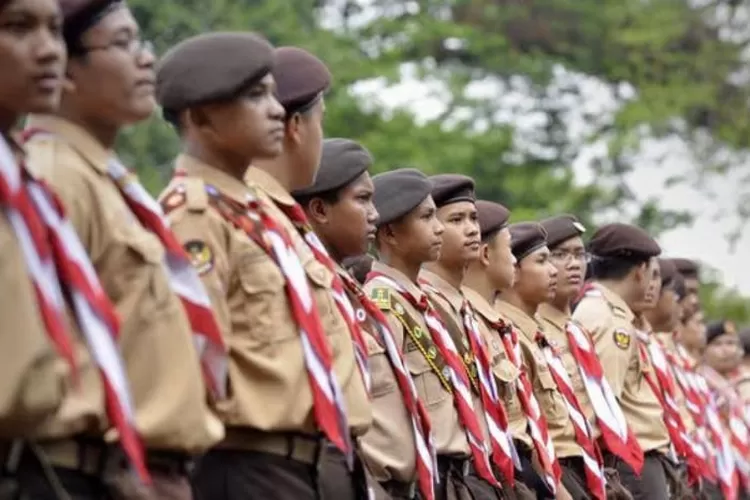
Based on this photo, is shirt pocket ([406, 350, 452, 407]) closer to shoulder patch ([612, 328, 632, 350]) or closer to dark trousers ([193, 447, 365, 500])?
dark trousers ([193, 447, 365, 500])

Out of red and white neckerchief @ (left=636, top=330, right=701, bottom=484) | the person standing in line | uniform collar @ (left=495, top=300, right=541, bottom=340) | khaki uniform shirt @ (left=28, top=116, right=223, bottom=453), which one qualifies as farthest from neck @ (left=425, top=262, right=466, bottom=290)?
khaki uniform shirt @ (left=28, top=116, right=223, bottom=453)

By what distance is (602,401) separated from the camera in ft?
36.2

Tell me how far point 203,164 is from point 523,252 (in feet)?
14.1

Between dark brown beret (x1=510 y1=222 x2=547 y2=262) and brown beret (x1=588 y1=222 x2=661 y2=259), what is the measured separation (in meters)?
1.12

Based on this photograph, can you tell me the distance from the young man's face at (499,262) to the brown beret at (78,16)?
4.54m

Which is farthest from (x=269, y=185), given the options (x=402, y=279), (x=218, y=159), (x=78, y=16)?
(x=402, y=279)

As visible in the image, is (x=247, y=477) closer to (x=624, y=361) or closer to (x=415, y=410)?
(x=415, y=410)

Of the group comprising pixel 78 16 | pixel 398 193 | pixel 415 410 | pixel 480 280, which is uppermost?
pixel 78 16

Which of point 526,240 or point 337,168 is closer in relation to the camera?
point 337,168

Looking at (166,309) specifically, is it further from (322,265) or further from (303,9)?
(303,9)

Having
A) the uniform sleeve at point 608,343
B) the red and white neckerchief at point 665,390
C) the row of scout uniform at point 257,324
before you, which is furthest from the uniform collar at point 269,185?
the red and white neckerchief at point 665,390

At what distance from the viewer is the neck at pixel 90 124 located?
5.95 m

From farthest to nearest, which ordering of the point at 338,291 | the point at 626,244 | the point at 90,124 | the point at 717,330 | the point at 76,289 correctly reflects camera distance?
the point at 717,330 → the point at 626,244 → the point at 338,291 → the point at 90,124 → the point at 76,289

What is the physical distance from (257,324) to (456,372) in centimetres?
258
